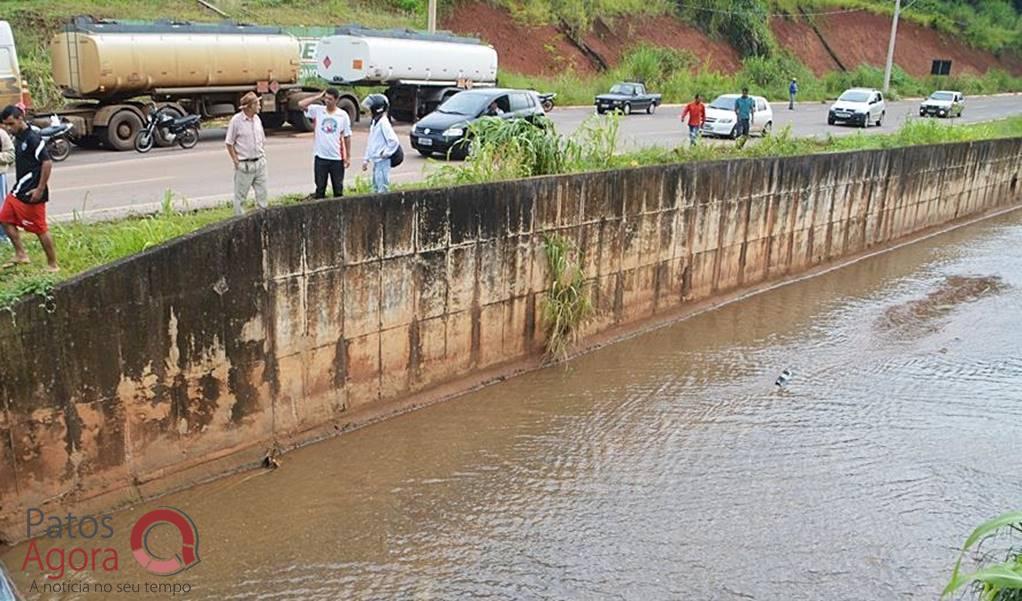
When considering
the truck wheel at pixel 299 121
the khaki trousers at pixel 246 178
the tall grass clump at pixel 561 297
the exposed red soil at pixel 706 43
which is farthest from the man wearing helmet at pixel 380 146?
the exposed red soil at pixel 706 43

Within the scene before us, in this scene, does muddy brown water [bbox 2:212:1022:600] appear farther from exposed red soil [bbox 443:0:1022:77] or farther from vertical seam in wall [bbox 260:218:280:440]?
exposed red soil [bbox 443:0:1022:77]

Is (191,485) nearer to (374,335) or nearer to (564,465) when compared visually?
(374,335)

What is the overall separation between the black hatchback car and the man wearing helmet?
20.3 ft

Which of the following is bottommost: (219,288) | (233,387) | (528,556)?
(528,556)

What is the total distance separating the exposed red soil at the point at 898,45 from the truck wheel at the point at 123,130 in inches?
1961

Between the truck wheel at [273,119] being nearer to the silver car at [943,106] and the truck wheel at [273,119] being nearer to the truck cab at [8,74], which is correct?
the truck cab at [8,74]

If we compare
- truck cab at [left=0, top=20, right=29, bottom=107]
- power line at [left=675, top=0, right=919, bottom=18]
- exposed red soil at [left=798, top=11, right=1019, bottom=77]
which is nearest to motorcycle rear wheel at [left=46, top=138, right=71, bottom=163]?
truck cab at [left=0, top=20, right=29, bottom=107]

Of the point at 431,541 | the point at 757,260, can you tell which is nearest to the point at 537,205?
the point at 431,541

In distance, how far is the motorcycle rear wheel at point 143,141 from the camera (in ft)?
60.4

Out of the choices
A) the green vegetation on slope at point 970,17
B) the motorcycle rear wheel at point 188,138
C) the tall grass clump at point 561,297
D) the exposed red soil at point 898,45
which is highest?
the green vegetation on slope at point 970,17

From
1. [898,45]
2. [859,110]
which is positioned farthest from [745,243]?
[898,45]

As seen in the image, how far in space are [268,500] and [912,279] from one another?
13.1 m

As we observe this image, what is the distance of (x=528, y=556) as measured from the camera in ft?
22.5

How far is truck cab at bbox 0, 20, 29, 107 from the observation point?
1628 cm
